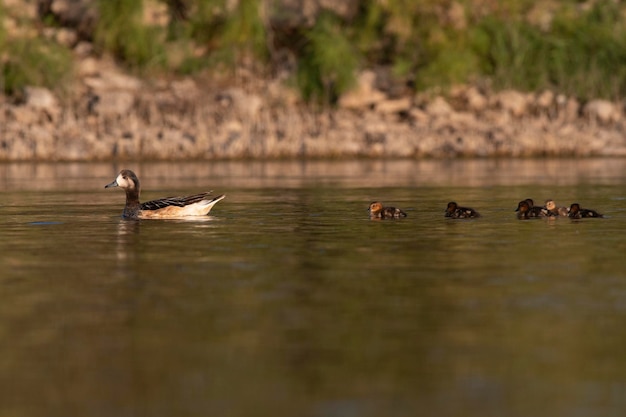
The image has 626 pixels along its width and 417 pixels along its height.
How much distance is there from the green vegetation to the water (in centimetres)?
3407

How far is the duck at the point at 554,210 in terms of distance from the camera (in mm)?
23938

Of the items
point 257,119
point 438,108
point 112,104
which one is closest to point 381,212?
point 257,119

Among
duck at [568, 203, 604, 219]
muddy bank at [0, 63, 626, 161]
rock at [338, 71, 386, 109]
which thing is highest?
rock at [338, 71, 386, 109]

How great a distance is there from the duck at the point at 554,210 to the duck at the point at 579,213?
0.27 meters

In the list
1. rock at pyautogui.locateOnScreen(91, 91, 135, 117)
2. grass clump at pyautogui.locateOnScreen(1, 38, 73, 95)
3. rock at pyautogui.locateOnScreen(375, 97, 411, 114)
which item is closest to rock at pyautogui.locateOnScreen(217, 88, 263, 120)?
rock at pyautogui.locateOnScreen(91, 91, 135, 117)

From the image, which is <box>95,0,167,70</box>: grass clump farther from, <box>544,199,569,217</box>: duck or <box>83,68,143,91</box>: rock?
<box>544,199,569,217</box>: duck

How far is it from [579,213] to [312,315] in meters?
11.6

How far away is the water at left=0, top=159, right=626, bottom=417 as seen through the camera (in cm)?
981

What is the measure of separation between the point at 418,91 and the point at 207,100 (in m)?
8.41

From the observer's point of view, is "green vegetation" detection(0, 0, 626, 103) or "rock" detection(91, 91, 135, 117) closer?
"rock" detection(91, 91, 135, 117)

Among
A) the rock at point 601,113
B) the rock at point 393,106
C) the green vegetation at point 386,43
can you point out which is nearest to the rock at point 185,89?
the green vegetation at point 386,43

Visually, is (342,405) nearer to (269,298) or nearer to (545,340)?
(545,340)

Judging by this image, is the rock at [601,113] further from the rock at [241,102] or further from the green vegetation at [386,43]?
the rock at [241,102]

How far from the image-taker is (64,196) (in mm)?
31250
